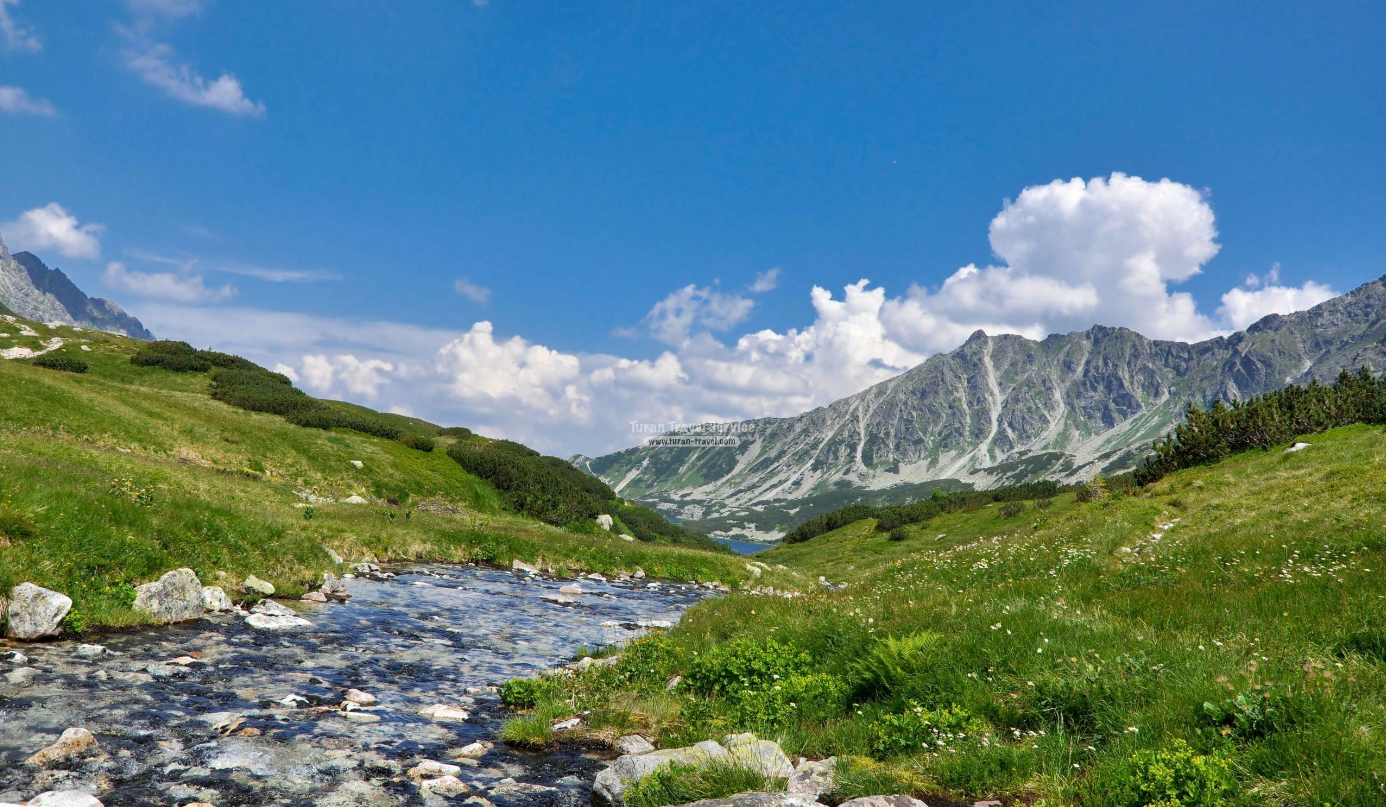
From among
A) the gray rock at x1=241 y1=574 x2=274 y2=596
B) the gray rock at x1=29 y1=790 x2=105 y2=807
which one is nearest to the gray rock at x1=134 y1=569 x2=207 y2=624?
the gray rock at x1=241 y1=574 x2=274 y2=596

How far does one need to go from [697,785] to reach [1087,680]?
15.3ft

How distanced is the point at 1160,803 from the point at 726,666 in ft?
22.1

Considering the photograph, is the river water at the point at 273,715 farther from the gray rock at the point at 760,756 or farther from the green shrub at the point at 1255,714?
the green shrub at the point at 1255,714

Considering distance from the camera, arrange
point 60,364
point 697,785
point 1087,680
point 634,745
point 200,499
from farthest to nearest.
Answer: point 60,364 < point 200,499 < point 634,745 < point 1087,680 < point 697,785

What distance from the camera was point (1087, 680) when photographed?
24.1 feet

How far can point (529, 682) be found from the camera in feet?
35.7

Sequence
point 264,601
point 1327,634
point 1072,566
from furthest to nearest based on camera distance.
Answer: point 1072,566
point 264,601
point 1327,634

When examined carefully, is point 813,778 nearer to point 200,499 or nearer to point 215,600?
point 215,600

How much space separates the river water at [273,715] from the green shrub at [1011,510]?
61.3m

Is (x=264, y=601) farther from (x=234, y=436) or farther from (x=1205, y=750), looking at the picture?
(x=234, y=436)

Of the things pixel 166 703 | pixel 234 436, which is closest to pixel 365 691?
pixel 166 703

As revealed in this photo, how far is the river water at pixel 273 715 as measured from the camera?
22.3 ft

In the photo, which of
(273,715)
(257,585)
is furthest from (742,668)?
(257,585)

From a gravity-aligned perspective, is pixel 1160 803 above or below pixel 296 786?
above
